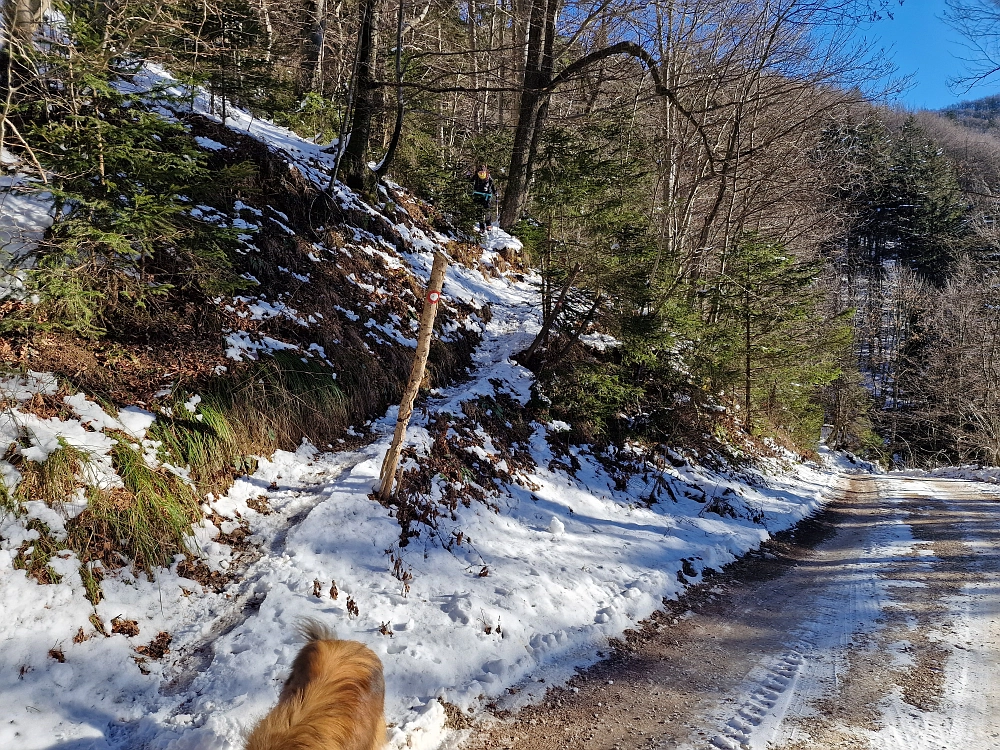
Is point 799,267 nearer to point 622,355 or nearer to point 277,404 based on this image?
point 622,355

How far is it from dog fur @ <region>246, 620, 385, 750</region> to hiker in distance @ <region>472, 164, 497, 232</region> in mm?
13266

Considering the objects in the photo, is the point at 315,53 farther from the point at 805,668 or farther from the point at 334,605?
the point at 805,668

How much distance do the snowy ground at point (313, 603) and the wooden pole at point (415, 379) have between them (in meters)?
0.28

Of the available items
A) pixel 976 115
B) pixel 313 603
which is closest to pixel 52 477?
pixel 313 603

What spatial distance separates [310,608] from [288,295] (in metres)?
4.86

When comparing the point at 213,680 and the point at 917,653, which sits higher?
the point at 213,680

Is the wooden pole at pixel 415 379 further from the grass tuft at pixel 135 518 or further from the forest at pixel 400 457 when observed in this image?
the grass tuft at pixel 135 518

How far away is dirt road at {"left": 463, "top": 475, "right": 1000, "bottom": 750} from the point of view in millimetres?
3781

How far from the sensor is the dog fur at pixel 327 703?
2225 millimetres

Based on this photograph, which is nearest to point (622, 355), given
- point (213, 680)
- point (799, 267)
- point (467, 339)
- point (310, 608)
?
point (467, 339)

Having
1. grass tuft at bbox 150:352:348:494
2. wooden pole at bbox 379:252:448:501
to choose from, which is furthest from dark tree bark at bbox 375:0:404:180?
grass tuft at bbox 150:352:348:494

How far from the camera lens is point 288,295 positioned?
7781mm

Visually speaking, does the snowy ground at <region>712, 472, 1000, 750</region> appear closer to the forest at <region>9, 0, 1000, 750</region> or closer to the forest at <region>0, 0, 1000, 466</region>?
the forest at <region>9, 0, 1000, 750</region>

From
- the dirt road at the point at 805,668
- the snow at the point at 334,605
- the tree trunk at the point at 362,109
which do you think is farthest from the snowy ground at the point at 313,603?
the tree trunk at the point at 362,109
